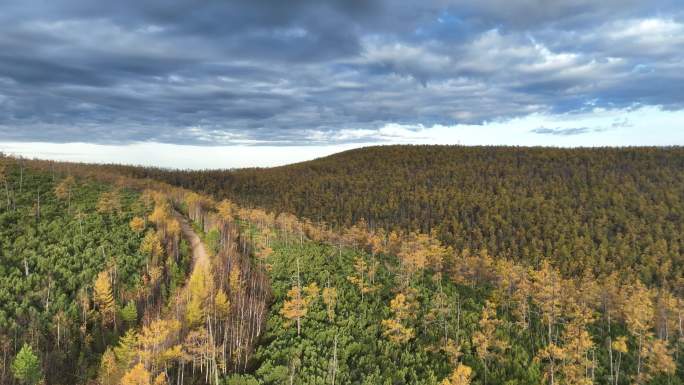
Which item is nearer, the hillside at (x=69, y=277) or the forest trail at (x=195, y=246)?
the hillside at (x=69, y=277)

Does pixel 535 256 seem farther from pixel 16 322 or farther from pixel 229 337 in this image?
pixel 16 322

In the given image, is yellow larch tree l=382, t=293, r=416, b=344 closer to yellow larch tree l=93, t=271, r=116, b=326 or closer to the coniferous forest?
the coniferous forest

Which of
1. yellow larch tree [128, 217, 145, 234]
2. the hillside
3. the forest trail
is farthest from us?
yellow larch tree [128, 217, 145, 234]

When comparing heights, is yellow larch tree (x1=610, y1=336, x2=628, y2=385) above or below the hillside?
below

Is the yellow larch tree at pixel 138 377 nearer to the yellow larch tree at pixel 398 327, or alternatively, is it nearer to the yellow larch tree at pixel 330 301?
the yellow larch tree at pixel 330 301

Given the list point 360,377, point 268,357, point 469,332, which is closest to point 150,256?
point 268,357

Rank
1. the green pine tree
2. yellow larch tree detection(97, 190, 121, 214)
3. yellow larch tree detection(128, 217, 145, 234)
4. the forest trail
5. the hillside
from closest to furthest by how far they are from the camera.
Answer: the green pine tree, the hillside, the forest trail, yellow larch tree detection(128, 217, 145, 234), yellow larch tree detection(97, 190, 121, 214)

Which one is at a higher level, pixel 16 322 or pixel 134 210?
pixel 134 210

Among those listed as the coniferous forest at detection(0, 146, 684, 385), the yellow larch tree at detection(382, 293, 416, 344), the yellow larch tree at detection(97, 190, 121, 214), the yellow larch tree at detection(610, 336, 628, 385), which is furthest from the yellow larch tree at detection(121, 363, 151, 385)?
the yellow larch tree at detection(97, 190, 121, 214)

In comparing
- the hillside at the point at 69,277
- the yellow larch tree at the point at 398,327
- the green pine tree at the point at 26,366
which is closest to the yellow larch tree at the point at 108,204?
the hillside at the point at 69,277
